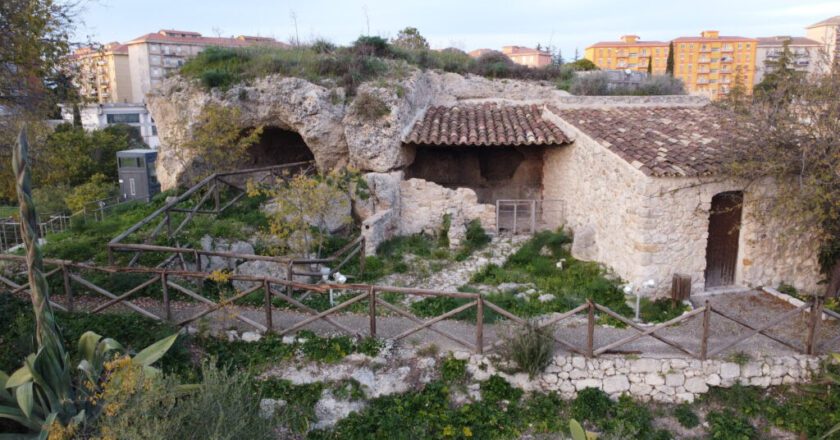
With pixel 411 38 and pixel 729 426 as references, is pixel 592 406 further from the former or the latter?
pixel 411 38

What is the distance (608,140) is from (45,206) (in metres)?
21.6

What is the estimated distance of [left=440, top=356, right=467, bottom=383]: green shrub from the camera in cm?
730

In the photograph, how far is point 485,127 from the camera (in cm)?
1375

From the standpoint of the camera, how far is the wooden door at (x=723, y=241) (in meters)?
9.81

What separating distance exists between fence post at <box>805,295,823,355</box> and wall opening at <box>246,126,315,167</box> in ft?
41.1

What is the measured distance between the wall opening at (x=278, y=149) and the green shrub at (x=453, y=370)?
33.1 feet

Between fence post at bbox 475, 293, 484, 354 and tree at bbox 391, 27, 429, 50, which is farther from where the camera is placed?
tree at bbox 391, 27, 429, 50

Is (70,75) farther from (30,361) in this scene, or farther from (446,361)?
(446,361)

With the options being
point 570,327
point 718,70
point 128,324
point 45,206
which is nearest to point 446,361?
point 570,327

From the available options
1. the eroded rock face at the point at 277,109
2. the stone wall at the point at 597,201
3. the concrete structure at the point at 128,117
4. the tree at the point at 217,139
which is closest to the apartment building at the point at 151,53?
the concrete structure at the point at 128,117

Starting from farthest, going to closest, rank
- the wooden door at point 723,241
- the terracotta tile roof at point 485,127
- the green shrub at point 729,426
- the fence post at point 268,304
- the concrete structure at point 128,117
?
the concrete structure at point 128,117
the terracotta tile roof at point 485,127
the wooden door at point 723,241
the fence post at point 268,304
the green shrub at point 729,426

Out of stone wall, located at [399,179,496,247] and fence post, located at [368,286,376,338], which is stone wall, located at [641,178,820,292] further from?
fence post, located at [368,286,376,338]

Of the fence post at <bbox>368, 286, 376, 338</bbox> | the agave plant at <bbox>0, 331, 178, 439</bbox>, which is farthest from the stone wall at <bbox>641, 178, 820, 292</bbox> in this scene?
the agave plant at <bbox>0, 331, 178, 439</bbox>

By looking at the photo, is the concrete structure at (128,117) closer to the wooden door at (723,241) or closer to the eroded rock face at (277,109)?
the eroded rock face at (277,109)
